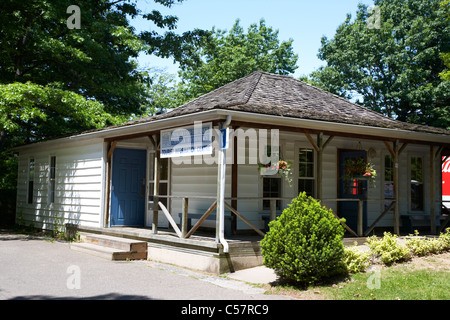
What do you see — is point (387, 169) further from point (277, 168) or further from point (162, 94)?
point (162, 94)

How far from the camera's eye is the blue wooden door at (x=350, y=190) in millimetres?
13305

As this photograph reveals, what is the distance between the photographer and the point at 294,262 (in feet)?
26.3

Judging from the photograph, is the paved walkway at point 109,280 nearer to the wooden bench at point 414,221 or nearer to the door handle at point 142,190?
the door handle at point 142,190

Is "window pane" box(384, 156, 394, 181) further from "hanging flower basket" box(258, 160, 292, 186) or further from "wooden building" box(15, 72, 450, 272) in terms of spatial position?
"hanging flower basket" box(258, 160, 292, 186)

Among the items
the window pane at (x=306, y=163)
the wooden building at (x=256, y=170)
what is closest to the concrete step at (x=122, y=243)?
the wooden building at (x=256, y=170)

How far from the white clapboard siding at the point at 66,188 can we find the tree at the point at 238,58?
753 inches

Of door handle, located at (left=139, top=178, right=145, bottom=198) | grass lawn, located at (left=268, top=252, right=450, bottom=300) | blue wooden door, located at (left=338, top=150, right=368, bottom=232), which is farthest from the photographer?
door handle, located at (left=139, top=178, right=145, bottom=198)

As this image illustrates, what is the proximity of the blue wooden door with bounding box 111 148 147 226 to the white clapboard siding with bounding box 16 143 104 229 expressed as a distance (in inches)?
17.7

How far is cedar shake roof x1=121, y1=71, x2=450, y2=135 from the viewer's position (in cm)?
1030

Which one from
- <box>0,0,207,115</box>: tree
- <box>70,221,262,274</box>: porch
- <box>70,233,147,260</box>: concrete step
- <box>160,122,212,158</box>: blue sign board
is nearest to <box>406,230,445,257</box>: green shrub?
<box>70,221,262,274</box>: porch

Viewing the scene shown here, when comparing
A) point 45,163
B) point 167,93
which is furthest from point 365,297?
point 167,93

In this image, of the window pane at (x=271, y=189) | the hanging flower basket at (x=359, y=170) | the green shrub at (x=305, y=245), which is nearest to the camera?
the green shrub at (x=305, y=245)

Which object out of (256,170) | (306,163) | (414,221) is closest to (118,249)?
(256,170)
